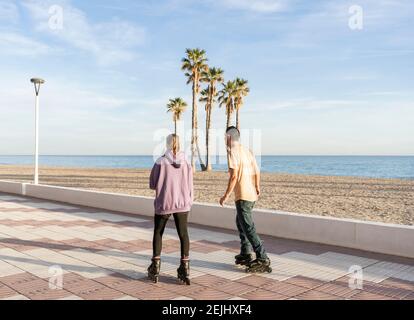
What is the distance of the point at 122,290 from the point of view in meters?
4.26

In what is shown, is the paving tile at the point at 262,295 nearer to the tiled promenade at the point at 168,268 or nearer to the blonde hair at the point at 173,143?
the tiled promenade at the point at 168,268

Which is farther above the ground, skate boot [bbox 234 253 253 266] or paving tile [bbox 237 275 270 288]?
skate boot [bbox 234 253 253 266]

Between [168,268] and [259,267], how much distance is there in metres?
1.19

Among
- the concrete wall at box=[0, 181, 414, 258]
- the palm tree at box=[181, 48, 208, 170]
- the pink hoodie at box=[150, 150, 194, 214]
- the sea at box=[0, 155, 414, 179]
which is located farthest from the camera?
the sea at box=[0, 155, 414, 179]

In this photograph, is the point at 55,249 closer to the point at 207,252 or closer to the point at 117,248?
the point at 117,248

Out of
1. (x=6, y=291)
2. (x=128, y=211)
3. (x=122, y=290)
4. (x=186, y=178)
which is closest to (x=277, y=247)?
(x=186, y=178)

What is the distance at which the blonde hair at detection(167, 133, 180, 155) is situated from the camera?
4605 mm

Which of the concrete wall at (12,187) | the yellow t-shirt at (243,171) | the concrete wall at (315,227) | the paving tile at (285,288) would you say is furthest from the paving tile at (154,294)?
the concrete wall at (12,187)

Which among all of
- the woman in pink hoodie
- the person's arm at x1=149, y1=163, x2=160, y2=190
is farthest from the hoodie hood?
the person's arm at x1=149, y1=163, x2=160, y2=190

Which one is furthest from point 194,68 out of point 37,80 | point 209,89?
point 37,80

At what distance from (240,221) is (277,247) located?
65.2 inches

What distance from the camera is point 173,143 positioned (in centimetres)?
461

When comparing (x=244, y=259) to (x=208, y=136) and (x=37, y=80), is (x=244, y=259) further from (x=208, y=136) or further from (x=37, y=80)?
(x=208, y=136)

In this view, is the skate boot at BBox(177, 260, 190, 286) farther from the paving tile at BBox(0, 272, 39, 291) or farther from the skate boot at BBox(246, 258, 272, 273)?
the paving tile at BBox(0, 272, 39, 291)
